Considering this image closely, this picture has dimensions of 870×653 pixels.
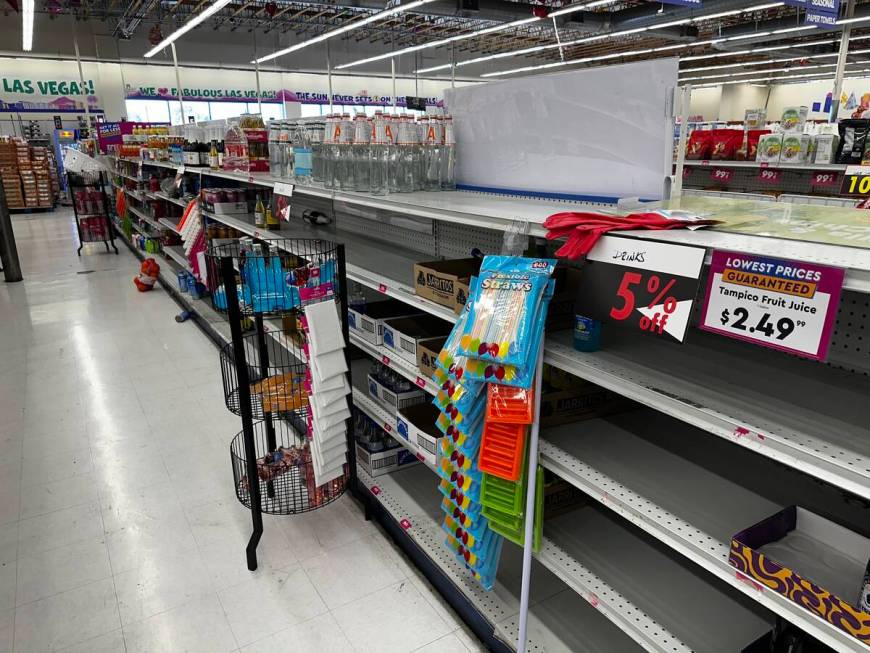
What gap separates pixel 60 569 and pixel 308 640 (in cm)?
122

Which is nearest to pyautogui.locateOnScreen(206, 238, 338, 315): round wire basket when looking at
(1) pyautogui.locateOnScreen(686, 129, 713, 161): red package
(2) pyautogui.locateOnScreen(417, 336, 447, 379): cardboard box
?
→ (2) pyautogui.locateOnScreen(417, 336, 447, 379): cardboard box

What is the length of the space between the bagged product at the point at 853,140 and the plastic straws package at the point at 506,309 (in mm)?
4578

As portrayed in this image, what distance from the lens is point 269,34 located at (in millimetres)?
17531

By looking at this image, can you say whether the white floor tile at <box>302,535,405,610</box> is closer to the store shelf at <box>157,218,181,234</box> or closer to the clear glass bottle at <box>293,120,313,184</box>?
the clear glass bottle at <box>293,120,313,184</box>

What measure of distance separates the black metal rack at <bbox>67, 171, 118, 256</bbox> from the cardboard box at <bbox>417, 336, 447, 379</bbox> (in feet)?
29.0

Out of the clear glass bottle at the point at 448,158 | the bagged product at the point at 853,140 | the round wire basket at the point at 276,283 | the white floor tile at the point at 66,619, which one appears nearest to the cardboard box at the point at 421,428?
the round wire basket at the point at 276,283

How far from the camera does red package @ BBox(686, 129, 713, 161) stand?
6.07 meters

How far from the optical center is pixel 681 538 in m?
1.29

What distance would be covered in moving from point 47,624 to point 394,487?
4.83 ft

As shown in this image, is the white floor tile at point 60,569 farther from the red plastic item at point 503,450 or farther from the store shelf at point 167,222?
the store shelf at point 167,222

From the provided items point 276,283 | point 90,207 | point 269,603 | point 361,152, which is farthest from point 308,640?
Result: point 90,207

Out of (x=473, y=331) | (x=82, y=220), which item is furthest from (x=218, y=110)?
(x=473, y=331)

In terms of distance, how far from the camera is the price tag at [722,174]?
6.18 meters

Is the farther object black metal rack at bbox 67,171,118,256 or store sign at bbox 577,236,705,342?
black metal rack at bbox 67,171,118,256
